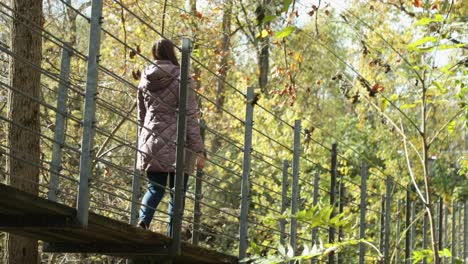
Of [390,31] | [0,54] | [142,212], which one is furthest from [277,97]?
[142,212]

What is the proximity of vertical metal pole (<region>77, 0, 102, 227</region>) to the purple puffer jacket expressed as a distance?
1.55 m

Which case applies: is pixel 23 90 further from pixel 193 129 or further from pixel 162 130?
pixel 193 129

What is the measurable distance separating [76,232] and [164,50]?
2.01 m

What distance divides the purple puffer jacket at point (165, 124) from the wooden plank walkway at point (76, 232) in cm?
69

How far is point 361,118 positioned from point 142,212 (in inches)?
720

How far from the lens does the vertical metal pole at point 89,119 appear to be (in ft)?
20.2

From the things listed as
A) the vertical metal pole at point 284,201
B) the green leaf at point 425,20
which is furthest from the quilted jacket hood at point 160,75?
the green leaf at point 425,20

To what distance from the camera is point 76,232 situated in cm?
661

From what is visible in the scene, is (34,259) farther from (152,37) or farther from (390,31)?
(390,31)

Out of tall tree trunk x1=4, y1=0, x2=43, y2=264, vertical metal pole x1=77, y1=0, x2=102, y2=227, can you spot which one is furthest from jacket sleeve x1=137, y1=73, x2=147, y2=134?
vertical metal pole x1=77, y1=0, x2=102, y2=227

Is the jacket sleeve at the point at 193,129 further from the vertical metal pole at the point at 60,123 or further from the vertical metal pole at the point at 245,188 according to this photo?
the vertical metal pole at the point at 60,123

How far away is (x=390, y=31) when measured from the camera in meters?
24.0

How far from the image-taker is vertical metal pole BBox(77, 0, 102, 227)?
6.16 meters

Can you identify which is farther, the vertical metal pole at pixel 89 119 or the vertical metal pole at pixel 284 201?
the vertical metal pole at pixel 284 201
